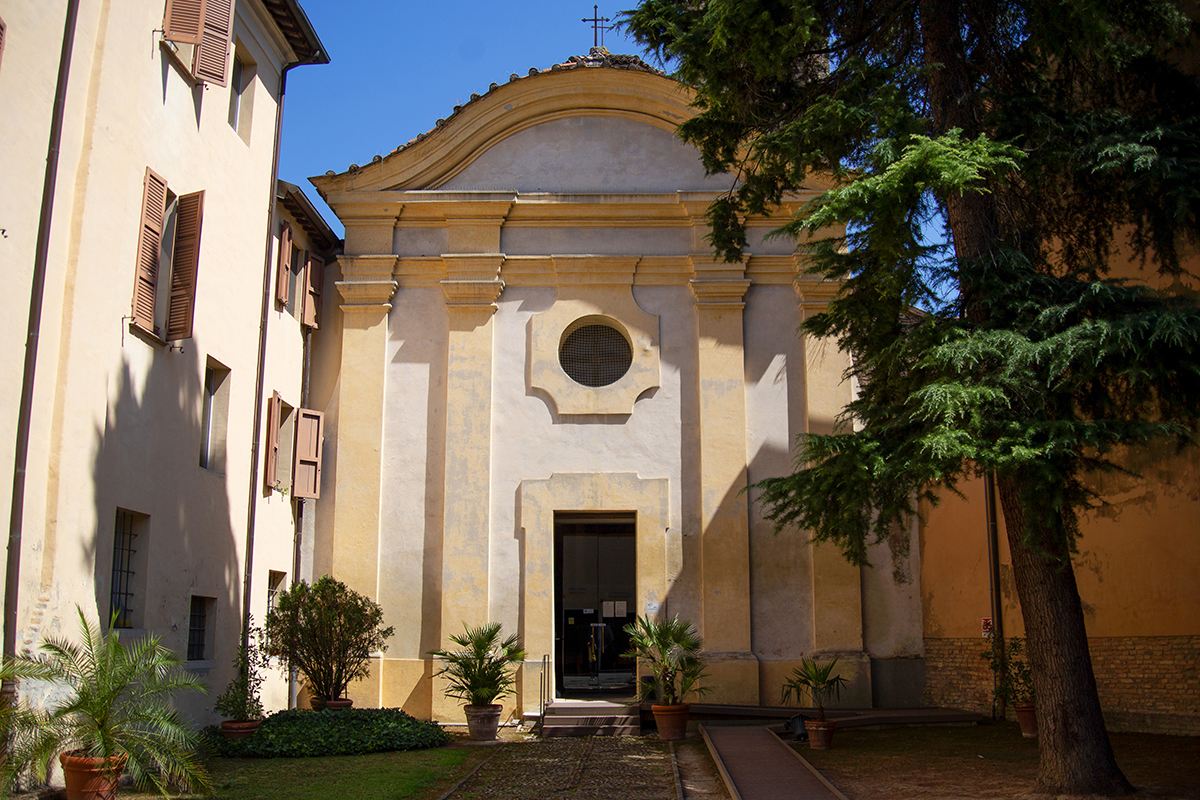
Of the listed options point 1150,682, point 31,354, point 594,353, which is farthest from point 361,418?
point 1150,682

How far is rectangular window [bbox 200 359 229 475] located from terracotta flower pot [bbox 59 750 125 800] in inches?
192

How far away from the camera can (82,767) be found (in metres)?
7.75

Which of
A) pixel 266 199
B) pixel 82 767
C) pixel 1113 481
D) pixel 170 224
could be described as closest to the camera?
pixel 82 767

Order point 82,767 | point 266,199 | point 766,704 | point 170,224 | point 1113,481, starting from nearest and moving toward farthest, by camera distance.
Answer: point 82,767
point 170,224
point 1113,481
point 266,199
point 766,704

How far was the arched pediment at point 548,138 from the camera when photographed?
16312 mm

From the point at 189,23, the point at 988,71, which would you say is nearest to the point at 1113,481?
the point at 988,71

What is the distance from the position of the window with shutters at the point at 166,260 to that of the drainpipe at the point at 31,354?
1.43 metres

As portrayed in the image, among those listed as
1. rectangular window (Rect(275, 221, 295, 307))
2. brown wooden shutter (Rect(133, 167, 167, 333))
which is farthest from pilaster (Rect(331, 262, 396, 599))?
brown wooden shutter (Rect(133, 167, 167, 333))

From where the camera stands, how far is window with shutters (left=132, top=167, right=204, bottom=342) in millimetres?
10258

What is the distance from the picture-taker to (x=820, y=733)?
1195 centimetres

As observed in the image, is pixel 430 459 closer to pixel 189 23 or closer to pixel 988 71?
pixel 189 23

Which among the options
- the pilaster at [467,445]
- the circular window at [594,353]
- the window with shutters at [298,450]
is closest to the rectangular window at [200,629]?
the window with shutters at [298,450]

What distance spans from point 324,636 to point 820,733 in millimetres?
6562

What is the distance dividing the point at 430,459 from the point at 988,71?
370 inches
